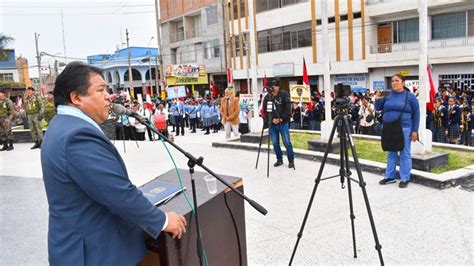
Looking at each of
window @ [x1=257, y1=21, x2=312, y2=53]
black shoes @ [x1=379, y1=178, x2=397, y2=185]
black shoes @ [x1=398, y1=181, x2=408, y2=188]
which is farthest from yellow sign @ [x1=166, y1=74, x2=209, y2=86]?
black shoes @ [x1=398, y1=181, x2=408, y2=188]

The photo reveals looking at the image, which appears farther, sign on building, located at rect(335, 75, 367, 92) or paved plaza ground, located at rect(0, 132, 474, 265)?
sign on building, located at rect(335, 75, 367, 92)

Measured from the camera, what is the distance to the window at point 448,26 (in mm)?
21156

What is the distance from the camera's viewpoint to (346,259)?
3.90m

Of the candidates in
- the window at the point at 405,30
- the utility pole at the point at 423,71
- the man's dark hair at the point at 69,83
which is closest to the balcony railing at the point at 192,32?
the window at the point at 405,30

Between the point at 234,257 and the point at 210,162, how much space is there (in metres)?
6.00

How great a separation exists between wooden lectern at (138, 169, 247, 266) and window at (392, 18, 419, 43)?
74.5 feet

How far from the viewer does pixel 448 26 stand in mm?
21672

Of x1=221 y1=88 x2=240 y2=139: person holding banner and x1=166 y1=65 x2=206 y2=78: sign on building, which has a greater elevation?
x1=166 y1=65 x2=206 y2=78: sign on building

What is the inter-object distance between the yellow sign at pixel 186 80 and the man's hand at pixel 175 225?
109ft

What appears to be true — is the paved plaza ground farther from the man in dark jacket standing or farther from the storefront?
the storefront

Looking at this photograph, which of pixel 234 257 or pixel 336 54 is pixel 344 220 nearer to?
pixel 234 257

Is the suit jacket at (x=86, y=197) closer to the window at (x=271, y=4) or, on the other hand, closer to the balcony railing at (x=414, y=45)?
the balcony railing at (x=414, y=45)

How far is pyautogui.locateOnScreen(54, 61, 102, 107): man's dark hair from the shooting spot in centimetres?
220

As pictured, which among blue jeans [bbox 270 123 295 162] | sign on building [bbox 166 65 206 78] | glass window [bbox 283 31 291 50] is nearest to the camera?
blue jeans [bbox 270 123 295 162]
